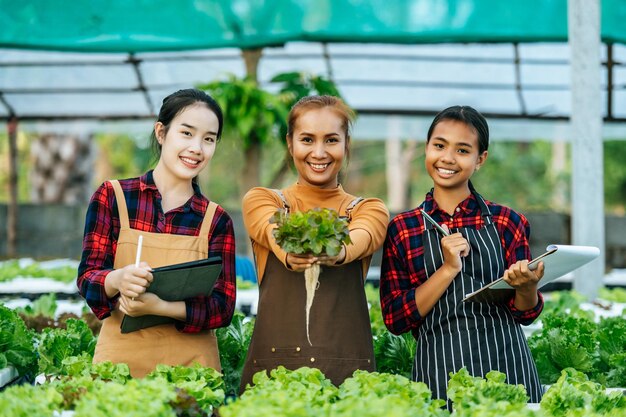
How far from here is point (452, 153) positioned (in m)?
2.89

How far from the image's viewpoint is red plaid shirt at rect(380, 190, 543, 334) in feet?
9.47

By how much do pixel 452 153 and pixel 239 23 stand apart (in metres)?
4.19

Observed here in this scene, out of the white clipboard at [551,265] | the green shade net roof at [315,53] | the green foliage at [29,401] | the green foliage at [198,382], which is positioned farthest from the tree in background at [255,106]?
the green foliage at [29,401]

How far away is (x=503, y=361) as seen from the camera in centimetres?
280

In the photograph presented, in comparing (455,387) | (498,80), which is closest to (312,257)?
(455,387)

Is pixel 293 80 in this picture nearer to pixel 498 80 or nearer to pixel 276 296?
pixel 498 80

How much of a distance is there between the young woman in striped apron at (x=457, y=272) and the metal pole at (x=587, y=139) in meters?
3.06

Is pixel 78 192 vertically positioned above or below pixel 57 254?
above

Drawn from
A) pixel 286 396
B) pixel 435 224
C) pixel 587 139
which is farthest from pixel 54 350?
pixel 587 139

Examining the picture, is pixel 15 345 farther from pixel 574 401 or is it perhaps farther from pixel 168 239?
pixel 574 401

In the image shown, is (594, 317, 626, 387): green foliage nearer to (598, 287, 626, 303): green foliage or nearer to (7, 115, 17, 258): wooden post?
(598, 287, 626, 303): green foliage

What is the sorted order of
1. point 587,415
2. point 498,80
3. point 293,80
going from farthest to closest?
point 498,80 → point 293,80 → point 587,415

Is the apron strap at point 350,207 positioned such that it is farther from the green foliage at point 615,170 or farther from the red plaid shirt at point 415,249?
the green foliage at point 615,170

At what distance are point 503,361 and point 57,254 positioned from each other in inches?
358
